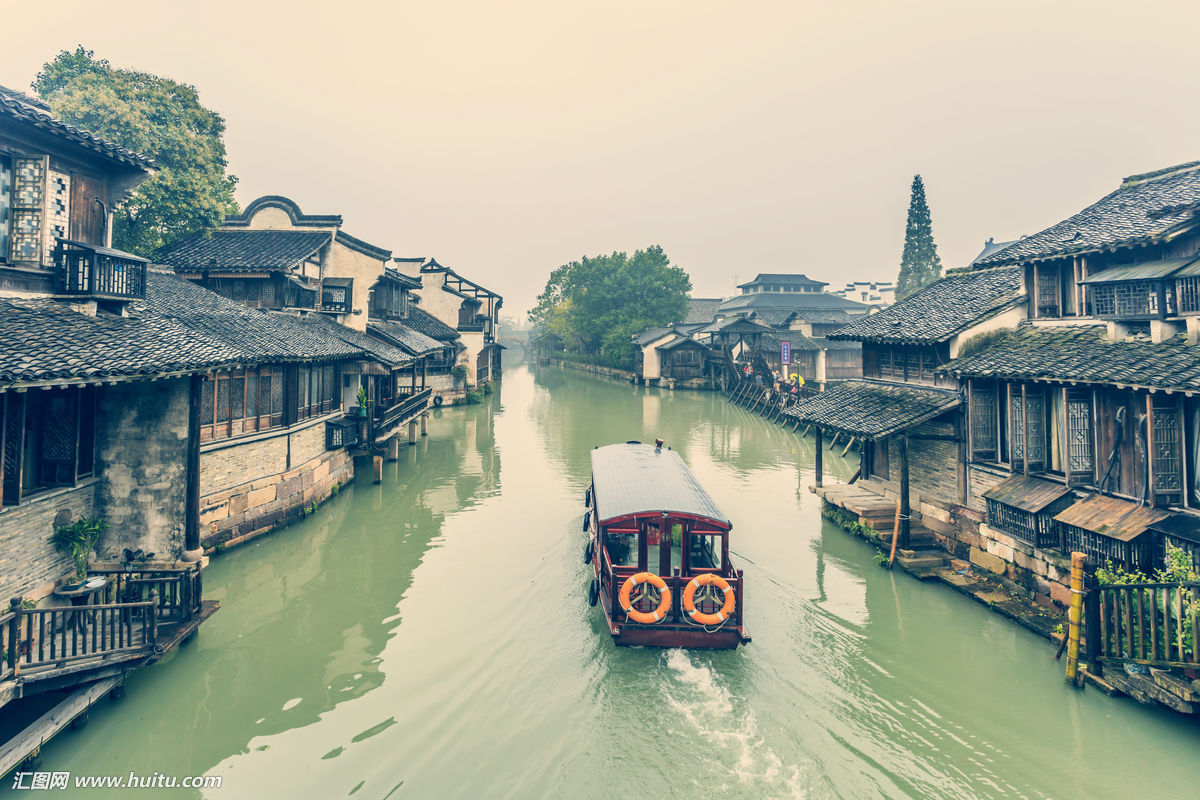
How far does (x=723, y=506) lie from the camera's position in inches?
793

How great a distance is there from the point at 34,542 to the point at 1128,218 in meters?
20.6

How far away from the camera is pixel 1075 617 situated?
950 centimetres

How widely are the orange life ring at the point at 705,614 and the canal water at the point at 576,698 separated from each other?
73 cm

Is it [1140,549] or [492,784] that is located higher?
[1140,549]

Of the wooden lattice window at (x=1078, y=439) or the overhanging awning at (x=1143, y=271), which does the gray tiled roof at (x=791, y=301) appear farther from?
the wooden lattice window at (x=1078, y=439)

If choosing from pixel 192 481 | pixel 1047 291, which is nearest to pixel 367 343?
pixel 192 481

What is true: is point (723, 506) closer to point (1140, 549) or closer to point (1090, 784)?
point (1140, 549)

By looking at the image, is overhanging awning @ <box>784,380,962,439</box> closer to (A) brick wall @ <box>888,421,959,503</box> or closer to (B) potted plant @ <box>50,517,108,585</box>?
(A) brick wall @ <box>888,421,959,503</box>

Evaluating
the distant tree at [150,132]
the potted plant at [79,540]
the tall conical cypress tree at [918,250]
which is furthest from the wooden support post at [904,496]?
the tall conical cypress tree at [918,250]

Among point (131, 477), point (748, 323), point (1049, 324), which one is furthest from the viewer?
point (748, 323)

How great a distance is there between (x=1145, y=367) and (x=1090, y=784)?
6379mm

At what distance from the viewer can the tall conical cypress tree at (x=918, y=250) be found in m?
65.9

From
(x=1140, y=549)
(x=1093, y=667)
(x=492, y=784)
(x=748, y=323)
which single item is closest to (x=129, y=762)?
(x=492, y=784)

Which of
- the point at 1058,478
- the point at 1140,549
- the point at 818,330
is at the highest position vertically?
the point at 818,330
